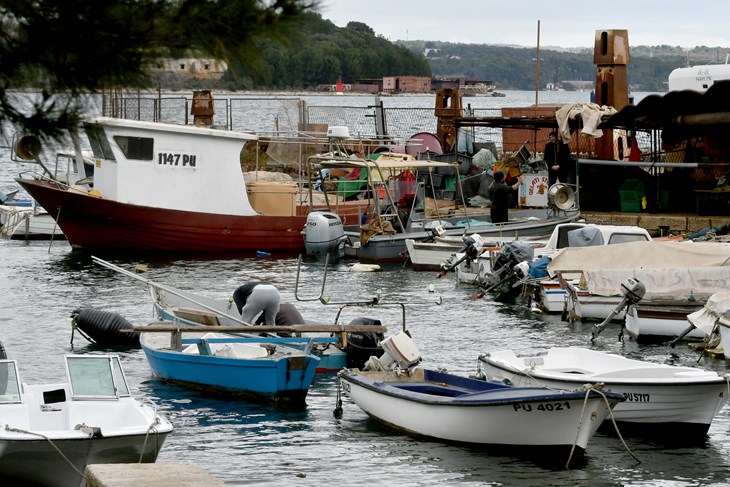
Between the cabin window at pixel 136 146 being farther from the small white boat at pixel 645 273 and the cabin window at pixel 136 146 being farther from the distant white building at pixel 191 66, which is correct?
the distant white building at pixel 191 66

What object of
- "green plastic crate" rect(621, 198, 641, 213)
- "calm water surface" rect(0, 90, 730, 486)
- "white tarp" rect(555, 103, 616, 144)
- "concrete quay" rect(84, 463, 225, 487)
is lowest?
"calm water surface" rect(0, 90, 730, 486)

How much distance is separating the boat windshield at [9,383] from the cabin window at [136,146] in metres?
21.0

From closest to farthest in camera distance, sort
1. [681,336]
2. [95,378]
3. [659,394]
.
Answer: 1. [95,378]
2. [659,394]
3. [681,336]

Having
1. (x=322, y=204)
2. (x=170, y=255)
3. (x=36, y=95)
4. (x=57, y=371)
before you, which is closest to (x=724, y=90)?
(x=322, y=204)

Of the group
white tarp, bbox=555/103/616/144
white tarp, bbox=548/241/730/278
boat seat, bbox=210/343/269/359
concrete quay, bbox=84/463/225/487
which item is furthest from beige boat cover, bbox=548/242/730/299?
concrete quay, bbox=84/463/225/487

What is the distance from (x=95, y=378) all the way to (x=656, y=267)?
42.0 feet

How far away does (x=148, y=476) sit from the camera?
400 inches

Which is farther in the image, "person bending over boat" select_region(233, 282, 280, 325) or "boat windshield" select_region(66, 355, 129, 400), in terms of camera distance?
"person bending over boat" select_region(233, 282, 280, 325)

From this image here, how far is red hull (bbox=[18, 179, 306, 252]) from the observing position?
3388 centimetres

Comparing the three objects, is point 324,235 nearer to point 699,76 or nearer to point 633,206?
point 633,206

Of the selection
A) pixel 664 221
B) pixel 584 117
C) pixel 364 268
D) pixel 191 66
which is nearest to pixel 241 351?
pixel 191 66

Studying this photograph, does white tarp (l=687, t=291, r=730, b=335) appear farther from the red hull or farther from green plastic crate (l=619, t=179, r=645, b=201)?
the red hull

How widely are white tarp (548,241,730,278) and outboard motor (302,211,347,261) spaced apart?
8.59 meters

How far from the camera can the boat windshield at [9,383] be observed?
13.0 metres
